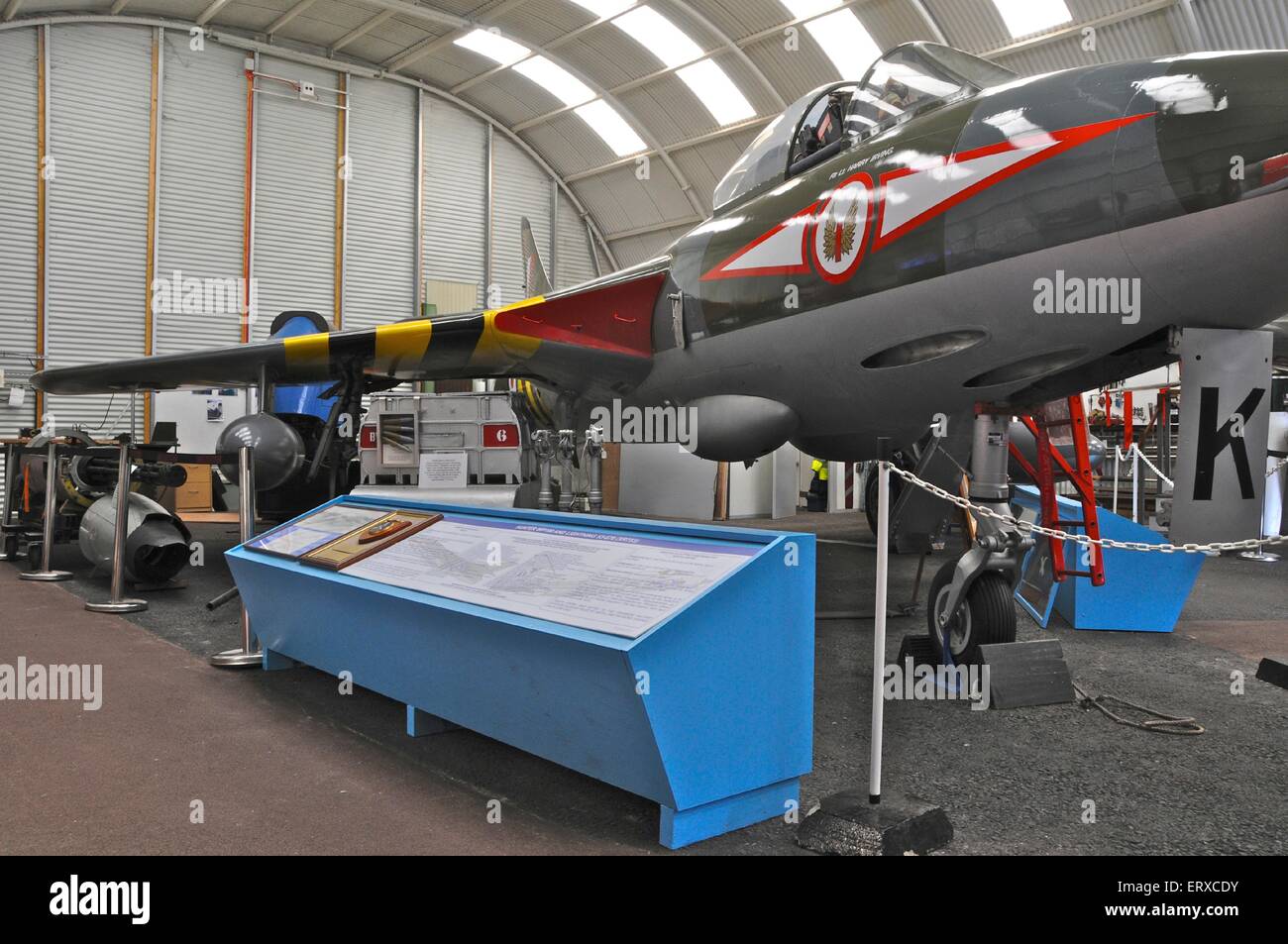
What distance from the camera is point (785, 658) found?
8.36ft

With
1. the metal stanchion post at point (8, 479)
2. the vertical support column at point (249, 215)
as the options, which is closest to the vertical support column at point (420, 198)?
the vertical support column at point (249, 215)

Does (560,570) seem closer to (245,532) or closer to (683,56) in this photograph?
(245,532)

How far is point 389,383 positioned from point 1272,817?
778 cm

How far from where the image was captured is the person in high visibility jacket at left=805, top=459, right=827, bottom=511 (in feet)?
57.8

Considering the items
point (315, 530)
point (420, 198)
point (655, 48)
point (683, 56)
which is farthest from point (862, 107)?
point (420, 198)

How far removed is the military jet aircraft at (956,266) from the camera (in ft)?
9.03

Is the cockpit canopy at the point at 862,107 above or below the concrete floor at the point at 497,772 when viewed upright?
above

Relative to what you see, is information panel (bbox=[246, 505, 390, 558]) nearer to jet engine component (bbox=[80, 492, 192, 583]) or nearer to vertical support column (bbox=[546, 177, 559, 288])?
jet engine component (bbox=[80, 492, 192, 583])

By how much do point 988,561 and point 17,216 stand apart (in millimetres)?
16669

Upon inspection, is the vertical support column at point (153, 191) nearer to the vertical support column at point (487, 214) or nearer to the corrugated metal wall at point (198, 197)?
the corrugated metal wall at point (198, 197)

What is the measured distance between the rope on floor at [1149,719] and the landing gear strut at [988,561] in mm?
418

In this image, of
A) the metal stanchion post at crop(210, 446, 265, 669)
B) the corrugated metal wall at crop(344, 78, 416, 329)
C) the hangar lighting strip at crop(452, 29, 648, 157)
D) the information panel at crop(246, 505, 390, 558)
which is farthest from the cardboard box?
the information panel at crop(246, 505, 390, 558)
